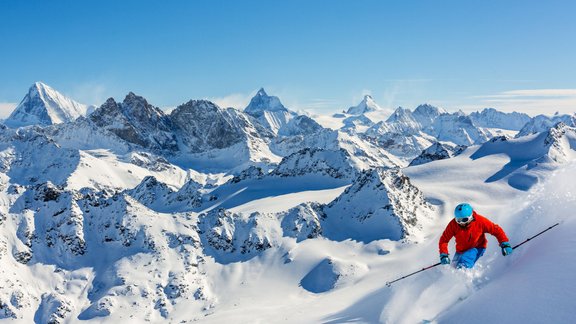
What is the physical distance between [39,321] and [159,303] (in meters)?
20.3

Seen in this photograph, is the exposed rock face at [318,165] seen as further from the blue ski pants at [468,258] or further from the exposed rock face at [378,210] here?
the blue ski pants at [468,258]

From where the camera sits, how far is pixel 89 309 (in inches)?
3017

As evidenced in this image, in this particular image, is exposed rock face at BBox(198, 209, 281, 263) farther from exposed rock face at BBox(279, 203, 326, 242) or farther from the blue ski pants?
the blue ski pants

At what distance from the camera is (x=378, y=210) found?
3556 inches

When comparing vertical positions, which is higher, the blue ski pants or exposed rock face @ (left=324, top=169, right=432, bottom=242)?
the blue ski pants

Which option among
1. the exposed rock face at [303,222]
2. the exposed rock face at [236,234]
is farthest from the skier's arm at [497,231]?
the exposed rock face at [236,234]

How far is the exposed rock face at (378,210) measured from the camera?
284ft

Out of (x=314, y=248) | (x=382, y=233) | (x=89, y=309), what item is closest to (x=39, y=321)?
(x=89, y=309)

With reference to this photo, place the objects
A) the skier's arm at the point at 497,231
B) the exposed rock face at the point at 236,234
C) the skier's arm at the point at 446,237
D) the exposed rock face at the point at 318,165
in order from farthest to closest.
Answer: the exposed rock face at the point at 318,165 < the exposed rock face at the point at 236,234 < the skier's arm at the point at 446,237 < the skier's arm at the point at 497,231

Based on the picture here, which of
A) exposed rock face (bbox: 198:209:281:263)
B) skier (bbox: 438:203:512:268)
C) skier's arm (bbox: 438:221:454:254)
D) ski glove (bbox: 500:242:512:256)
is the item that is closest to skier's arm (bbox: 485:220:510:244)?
skier (bbox: 438:203:512:268)

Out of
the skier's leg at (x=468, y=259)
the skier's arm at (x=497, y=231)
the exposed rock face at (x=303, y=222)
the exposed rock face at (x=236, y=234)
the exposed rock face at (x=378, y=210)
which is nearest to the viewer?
the skier's arm at (x=497, y=231)

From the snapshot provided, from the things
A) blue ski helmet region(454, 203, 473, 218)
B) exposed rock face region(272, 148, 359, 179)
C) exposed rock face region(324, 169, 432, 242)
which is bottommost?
exposed rock face region(324, 169, 432, 242)

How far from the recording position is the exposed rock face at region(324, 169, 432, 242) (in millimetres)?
86625

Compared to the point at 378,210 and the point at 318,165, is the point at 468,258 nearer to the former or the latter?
the point at 378,210
